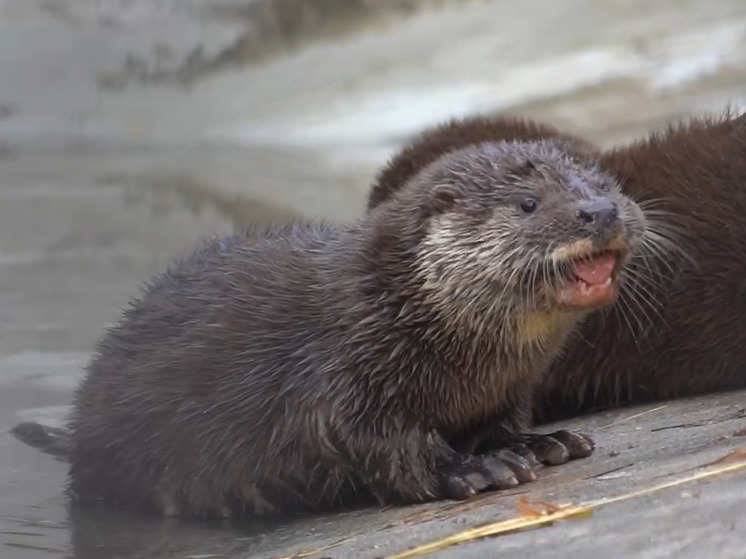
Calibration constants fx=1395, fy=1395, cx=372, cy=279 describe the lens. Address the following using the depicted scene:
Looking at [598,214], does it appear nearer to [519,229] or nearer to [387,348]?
[519,229]

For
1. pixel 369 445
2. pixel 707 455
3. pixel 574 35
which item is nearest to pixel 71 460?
pixel 369 445

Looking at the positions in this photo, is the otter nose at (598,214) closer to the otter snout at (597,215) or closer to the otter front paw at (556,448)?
the otter snout at (597,215)

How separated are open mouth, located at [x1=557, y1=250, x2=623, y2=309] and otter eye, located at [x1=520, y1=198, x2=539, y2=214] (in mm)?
179

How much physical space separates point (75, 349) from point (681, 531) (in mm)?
3570

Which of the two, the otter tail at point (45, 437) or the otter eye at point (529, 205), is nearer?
the otter eye at point (529, 205)

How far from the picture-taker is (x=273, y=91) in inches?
541

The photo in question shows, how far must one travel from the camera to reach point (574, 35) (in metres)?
12.7

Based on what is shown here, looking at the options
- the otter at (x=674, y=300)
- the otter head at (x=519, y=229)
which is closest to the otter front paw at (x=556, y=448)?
the otter head at (x=519, y=229)

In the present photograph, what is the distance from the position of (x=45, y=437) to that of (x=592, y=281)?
6.44 ft

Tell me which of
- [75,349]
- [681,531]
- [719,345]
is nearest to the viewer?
[681,531]

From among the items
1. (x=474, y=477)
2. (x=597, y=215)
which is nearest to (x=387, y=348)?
(x=474, y=477)

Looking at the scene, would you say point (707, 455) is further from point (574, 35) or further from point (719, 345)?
point (574, 35)

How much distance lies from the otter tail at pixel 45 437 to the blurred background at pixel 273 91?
10.6 ft

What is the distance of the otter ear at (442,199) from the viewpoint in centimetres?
330
